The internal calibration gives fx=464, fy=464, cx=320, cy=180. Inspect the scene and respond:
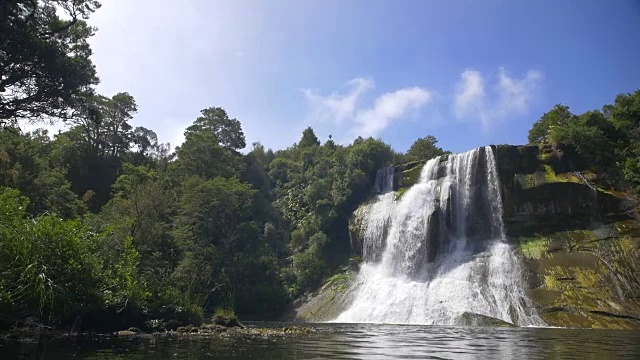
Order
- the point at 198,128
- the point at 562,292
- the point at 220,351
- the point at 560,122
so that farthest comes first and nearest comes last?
the point at 198,128 < the point at 560,122 < the point at 562,292 < the point at 220,351

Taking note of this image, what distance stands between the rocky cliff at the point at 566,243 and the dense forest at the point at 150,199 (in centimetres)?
252

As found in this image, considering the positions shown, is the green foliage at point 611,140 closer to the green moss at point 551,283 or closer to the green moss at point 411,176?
the green moss at point 551,283

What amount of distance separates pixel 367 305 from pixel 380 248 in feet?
22.3

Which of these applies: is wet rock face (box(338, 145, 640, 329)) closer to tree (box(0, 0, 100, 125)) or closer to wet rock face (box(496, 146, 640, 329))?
wet rock face (box(496, 146, 640, 329))

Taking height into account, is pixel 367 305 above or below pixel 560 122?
below

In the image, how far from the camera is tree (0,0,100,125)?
56.9 feet

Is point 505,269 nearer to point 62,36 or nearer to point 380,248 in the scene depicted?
point 380,248

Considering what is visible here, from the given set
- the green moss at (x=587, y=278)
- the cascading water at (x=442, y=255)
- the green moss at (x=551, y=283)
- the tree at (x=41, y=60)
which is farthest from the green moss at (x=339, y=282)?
the tree at (x=41, y=60)

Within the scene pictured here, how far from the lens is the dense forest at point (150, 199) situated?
13.3 metres

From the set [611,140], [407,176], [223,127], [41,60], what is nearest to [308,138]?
[223,127]

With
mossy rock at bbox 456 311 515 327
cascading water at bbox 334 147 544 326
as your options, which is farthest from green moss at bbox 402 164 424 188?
mossy rock at bbox 456 311 515 327

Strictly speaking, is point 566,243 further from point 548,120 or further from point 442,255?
point 548,120

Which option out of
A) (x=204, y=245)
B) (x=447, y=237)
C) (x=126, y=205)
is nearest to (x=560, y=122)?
(x=447, y=237)

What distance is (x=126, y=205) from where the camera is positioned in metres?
33.0
